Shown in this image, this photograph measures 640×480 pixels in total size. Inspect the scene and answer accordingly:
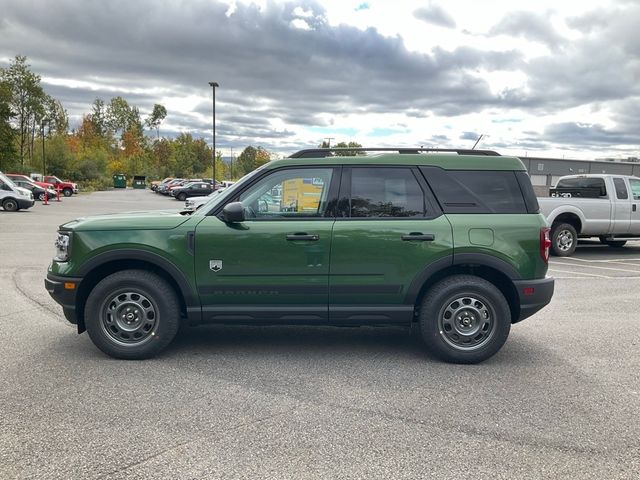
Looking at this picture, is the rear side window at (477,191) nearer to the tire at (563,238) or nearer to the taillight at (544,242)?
the taillight at (544,242)

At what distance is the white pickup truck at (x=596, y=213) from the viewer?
12133 mm

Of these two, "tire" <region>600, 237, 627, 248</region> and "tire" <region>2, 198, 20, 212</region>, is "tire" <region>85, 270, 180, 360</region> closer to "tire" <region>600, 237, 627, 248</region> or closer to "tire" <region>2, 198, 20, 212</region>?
"tire" <region>600, 237, 627, 248</region>

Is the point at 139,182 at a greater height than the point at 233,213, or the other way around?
the point at 139,182

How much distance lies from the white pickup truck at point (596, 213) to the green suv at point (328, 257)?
8.20 meters

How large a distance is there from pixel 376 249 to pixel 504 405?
63.1 inches

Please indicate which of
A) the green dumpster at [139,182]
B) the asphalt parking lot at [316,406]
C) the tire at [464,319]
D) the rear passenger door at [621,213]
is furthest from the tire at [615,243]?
the green dumpster at [139,182]

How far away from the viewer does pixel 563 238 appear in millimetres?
12273

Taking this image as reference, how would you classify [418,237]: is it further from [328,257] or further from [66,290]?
[66,290]

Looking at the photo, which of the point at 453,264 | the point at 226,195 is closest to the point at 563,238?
the point at 453,264

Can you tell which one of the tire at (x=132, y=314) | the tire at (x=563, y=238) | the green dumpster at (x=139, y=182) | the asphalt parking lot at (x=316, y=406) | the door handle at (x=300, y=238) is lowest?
the asphalt parking lot at (x=316, y=406)

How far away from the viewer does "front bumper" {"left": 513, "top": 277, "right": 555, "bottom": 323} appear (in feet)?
15.4

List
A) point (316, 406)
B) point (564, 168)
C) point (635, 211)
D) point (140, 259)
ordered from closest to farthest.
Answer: point (316, 406) < point (140, 259) < point (635, 211) < point (564, 168)

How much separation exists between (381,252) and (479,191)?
42.5 inches

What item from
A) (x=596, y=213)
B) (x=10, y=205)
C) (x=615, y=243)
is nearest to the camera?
(x=596, y=213)
